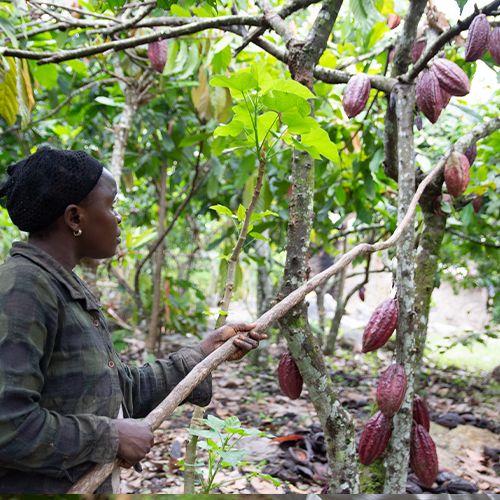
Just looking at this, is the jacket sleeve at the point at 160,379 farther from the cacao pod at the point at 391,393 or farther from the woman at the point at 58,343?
the cacao pod at the point at 391,393

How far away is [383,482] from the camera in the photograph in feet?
5.02

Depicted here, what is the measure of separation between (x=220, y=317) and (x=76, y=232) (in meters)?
0.43

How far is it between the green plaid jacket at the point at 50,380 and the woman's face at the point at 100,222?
0.08 metres

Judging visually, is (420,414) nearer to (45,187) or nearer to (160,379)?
(160,379)

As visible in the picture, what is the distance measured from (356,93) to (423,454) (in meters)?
1.22

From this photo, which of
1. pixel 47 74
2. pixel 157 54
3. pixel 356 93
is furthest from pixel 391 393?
pixel 47 74

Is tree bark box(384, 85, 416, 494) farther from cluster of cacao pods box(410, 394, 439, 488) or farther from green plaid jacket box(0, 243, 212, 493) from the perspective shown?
green plaid jacket box(0, 243, 212, 493)

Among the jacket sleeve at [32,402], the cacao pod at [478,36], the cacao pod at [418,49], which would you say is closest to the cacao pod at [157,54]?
the cacao pod at [418,49]

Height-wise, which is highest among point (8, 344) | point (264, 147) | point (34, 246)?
point (264, 147)

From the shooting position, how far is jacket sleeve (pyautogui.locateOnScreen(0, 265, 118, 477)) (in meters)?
0.71

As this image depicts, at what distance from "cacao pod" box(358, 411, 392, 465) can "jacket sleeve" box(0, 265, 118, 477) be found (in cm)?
89

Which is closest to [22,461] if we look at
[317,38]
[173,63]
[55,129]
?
[317,38]

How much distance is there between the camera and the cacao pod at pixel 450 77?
1.46 m

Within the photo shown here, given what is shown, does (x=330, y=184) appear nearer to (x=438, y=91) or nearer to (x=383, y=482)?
(x=438, y=91)
